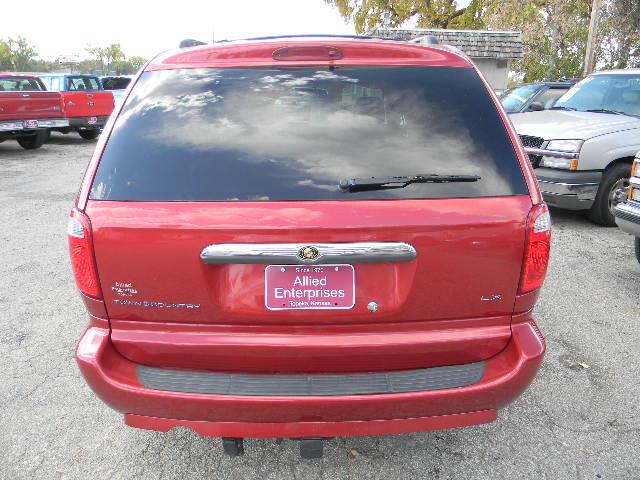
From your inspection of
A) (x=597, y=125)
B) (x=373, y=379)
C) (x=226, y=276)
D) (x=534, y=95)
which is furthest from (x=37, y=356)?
(x=534, y=95)

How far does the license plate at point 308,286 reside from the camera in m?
1.98

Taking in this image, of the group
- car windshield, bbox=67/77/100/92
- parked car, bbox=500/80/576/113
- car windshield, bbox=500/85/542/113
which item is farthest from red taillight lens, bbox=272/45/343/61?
car windshield, bbox=67/77/100/92

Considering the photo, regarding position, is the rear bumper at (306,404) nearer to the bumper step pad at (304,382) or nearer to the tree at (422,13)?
the bumper step pad at (304,382)

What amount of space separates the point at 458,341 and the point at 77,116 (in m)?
15.9

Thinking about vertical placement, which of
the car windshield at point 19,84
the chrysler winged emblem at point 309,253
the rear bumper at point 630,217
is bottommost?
the rear bumper at point 630,217

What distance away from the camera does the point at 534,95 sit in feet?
38.4

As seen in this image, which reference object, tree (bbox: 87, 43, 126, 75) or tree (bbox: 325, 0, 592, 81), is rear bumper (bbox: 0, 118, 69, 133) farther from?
tree (bbox: 87, 43, 126, 75)

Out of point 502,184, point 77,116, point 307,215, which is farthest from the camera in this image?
point 77,116

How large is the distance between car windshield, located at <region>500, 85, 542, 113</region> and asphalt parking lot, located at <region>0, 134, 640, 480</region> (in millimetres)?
8306

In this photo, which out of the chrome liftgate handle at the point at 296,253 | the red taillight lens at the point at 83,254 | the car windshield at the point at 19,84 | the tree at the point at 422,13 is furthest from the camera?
the tree at the point at 422,13

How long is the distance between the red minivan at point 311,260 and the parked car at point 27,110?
1289 centimetres

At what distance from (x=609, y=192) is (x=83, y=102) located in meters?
14.3

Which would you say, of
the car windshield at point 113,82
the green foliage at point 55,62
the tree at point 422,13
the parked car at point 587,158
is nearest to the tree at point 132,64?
the green foliage at point 55,62

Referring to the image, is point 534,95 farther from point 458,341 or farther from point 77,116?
point 77,116
